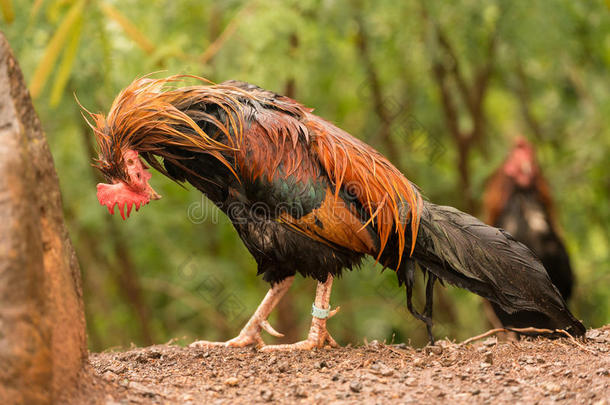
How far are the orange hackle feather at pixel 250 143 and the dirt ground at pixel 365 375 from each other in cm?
84

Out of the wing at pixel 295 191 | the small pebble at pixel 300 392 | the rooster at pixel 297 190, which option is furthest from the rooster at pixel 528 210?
the small pebble at pixel 300 392

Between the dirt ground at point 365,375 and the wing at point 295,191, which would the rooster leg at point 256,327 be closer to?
the dirt ground at point 365,375

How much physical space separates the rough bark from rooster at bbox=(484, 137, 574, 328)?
234 inches

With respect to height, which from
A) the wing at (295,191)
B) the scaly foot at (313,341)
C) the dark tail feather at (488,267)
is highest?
the wing at (295,191)

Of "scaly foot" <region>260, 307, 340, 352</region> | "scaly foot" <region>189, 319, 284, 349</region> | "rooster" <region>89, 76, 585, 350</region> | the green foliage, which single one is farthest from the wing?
the green foliage

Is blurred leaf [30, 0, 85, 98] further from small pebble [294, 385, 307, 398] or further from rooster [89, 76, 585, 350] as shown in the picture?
small pebble [294, 385, 307, 398]

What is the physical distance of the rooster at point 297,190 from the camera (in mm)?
4570

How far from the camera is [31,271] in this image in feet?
9.58

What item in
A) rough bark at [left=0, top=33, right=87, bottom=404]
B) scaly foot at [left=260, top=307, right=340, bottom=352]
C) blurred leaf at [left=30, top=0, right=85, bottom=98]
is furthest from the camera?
blurred leaf at [left=30, top=0, right=85, bottom=98]

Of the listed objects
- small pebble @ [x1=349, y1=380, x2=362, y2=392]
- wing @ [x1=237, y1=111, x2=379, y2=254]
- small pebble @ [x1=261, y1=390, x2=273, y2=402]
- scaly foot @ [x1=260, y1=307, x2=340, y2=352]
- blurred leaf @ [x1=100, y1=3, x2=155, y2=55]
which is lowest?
small pebble @ [x1=261, y1=390, x2=273, y2=402]

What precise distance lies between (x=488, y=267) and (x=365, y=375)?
1.24m

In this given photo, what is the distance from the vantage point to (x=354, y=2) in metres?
8.44

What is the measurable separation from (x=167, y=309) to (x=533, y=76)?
298 inches

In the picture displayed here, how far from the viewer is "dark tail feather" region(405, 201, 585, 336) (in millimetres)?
4660
